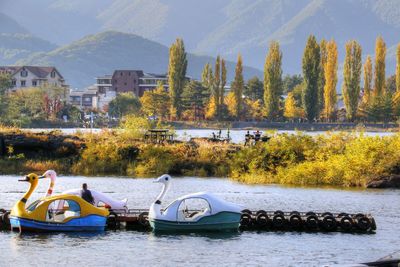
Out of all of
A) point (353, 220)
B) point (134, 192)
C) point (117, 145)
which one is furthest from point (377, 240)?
point (117, 145)

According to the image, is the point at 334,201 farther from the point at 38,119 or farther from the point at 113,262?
the point at 38,119

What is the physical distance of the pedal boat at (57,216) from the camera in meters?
48.0

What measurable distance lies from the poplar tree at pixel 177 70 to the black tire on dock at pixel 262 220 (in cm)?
13197

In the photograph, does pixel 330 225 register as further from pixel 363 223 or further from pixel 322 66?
pixel 322 66

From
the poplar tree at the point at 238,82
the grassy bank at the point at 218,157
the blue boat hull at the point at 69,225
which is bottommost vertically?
the blue boat hull at the point at 69,225

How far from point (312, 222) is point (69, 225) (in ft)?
38.6

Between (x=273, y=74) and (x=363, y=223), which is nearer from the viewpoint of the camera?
(x=363, y=223)

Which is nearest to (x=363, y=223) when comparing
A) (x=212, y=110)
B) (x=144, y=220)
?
(x=144, y=220)

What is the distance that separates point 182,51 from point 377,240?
451 feet

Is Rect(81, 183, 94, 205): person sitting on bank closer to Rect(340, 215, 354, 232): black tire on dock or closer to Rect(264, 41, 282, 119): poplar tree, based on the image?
Rect(340, 215, 354, 232): black tire on dock

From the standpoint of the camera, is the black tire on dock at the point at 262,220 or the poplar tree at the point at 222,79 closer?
the black tire on dock at the point at 262,220

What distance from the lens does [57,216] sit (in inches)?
1933

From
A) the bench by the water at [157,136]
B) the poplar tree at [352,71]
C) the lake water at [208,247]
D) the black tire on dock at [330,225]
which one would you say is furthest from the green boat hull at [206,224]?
the poplar tree at [352,71]

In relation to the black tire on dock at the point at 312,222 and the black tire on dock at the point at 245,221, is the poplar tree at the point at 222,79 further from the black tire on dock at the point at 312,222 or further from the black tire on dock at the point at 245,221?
the black tire on dock at the point at 312,222
